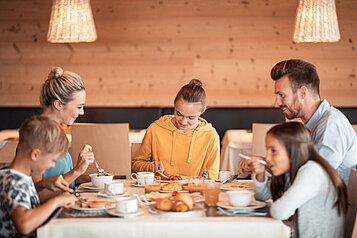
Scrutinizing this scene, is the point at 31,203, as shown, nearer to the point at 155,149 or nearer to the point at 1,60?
the point at 155,149

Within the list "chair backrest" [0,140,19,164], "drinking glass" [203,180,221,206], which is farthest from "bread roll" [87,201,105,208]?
"chair backrest" [0,140,19,164]

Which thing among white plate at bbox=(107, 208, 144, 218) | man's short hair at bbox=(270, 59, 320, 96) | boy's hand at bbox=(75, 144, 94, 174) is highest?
man's short hair at bbox=(270, 59, 320, 96)

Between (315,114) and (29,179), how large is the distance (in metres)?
1.29

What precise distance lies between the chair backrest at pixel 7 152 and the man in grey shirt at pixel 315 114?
2.20 meters

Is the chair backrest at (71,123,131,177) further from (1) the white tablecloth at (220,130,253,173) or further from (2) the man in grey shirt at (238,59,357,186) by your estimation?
(2) the man in grey shirt at (238,59,357,186)

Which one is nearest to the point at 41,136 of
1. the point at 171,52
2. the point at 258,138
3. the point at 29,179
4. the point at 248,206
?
the point at 29,179

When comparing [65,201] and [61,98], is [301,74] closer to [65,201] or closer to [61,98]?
[61,98]

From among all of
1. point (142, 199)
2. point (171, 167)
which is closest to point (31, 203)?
point (142, 199)

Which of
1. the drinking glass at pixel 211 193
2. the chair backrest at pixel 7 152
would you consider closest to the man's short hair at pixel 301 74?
the drinking glass at pixel 211 193

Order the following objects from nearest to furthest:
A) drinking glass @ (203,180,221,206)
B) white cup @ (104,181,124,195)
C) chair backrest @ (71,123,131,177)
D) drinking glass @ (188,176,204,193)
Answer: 1. drinking glass @ (203,180,221,206)
2. white cup @ (104,181,124,195)
3. drinking glass @ (188,176,204,193)
4. chair backrest @ (71,123,131,177)

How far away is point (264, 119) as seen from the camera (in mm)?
4945

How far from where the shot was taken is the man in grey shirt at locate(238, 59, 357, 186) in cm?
203

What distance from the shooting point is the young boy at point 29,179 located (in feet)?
5.08

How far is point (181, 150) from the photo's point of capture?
2.60 meters
